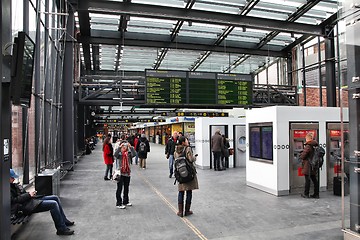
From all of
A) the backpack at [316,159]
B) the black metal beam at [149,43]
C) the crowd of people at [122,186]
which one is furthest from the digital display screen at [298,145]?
the black metal beam at [149,43]

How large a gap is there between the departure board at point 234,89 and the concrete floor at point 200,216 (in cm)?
573

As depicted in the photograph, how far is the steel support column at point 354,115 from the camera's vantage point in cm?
447

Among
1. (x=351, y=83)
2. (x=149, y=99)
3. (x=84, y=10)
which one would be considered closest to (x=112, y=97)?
(x=149, y=99)

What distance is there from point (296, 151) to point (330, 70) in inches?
328

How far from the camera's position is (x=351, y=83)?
4.57 meters

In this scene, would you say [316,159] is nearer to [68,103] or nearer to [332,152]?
[332,152]

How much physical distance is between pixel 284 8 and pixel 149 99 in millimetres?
6866

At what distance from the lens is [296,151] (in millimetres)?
8477

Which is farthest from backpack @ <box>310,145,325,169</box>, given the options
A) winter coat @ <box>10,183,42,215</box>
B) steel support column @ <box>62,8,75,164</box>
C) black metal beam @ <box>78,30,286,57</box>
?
black metal beam @ <box>78,30,286,57</box>

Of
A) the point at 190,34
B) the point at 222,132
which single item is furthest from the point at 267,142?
the point at 190,34

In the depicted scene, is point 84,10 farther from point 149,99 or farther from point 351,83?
point 351,83

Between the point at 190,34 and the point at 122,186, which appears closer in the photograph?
the point at 122,186

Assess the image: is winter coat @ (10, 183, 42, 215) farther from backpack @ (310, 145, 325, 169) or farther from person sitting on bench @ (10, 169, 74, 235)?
backpack @ (310, 145, 325, 169)

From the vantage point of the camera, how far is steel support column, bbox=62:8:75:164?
1244 centimetres
